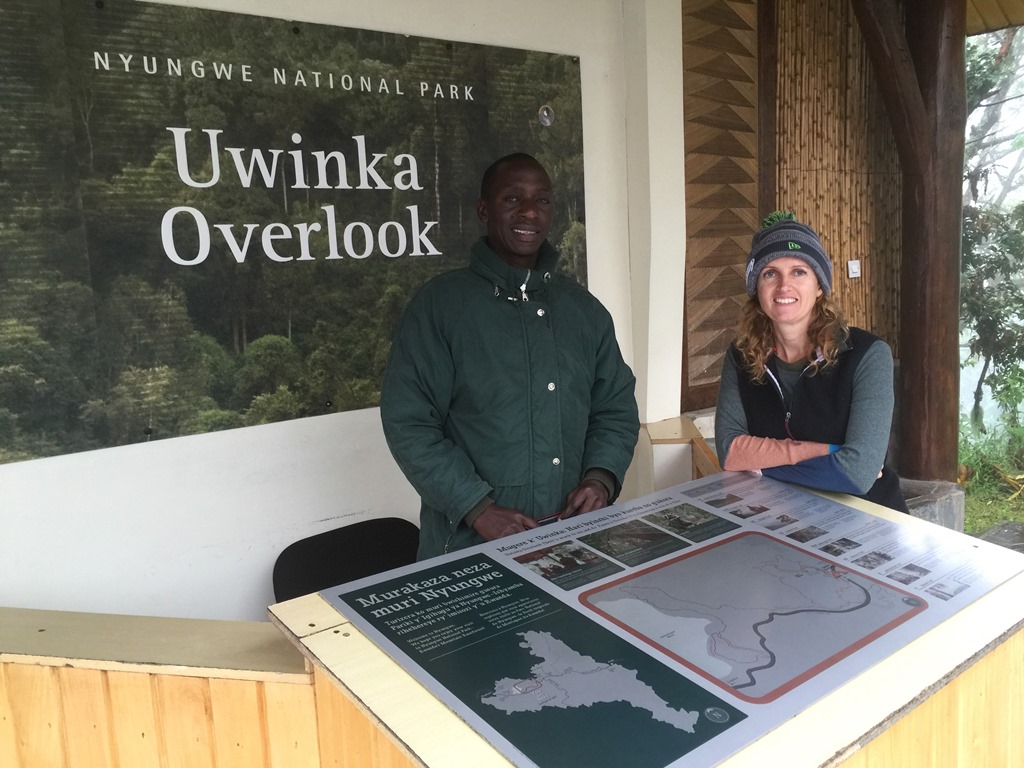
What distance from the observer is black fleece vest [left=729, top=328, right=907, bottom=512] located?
168 cm

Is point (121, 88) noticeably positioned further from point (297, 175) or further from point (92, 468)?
point (92, 468)

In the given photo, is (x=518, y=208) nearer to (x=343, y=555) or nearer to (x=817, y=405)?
(x=817, y=405)

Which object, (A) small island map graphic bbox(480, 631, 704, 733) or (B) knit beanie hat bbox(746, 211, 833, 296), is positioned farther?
(B) knit beanie hat bbox(746, 211, 833, 296)

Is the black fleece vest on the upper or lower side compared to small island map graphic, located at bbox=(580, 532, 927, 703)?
upper

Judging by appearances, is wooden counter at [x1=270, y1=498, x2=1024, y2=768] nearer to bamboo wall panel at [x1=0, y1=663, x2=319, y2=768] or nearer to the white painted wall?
bamboo wall panel at [x1=0, y1=663, x2=319, y2=768]

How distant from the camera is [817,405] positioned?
171 centimetres

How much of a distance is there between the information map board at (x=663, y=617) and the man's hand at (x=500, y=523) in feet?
0.40

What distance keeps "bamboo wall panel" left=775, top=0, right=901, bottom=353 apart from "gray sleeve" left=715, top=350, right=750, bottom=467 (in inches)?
113

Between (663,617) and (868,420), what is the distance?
77 centimetres

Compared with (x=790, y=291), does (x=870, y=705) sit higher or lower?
lower

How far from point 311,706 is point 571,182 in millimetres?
2342

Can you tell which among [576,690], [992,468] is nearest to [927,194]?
[992,468]

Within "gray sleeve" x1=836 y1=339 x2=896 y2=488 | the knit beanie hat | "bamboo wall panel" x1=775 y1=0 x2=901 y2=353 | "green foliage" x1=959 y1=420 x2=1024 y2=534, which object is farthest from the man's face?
"green foliage" x1=959 y1=420 x2=1024 y2=534

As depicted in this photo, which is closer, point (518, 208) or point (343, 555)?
point (518, 208)
